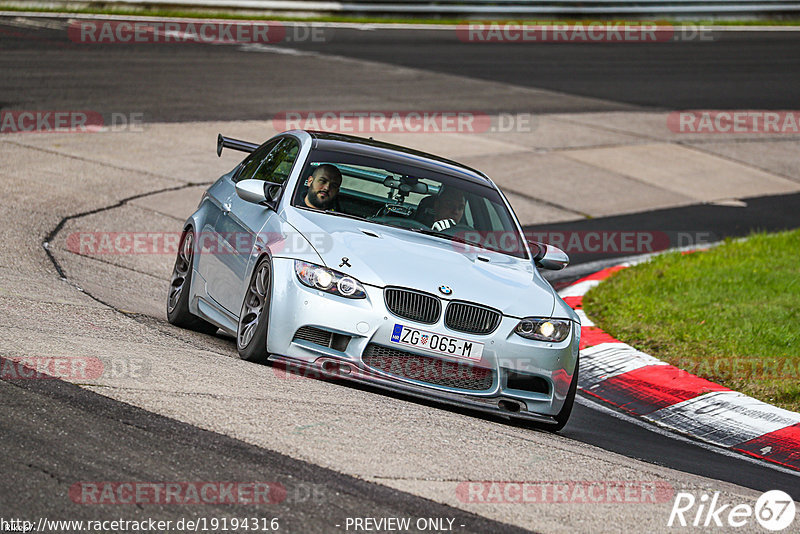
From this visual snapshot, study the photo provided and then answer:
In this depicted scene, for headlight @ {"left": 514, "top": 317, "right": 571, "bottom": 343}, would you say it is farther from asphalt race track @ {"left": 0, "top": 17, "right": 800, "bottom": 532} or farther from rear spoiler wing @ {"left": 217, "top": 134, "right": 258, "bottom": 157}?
rear spoiler wing @ {"left": 217, "top": 134, "right": 258, "bottom": 157}

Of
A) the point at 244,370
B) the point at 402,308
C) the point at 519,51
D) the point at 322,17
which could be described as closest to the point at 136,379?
the point at 244,370

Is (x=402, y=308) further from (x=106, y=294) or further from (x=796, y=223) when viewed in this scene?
(x=796, y=223)

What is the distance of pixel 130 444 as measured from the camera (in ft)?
16.2

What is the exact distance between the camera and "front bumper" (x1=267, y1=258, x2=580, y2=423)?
6.61m

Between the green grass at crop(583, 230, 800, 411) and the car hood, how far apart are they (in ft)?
7.04

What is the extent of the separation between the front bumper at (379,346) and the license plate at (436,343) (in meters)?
0.03

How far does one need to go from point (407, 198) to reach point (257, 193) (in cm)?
111

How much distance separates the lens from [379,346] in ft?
21.7

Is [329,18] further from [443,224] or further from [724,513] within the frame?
[724,513]

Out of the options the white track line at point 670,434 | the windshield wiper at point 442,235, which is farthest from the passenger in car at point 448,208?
the white track line at point 670,434

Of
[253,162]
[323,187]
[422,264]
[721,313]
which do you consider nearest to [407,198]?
[323,187]

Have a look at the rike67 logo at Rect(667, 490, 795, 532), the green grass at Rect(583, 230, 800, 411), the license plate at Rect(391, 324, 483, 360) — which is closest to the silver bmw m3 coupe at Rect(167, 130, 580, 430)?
the license plate at Rect(391, 324, 483, 360)

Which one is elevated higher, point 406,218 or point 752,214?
point 406,218

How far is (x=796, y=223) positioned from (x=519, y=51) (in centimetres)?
1450
